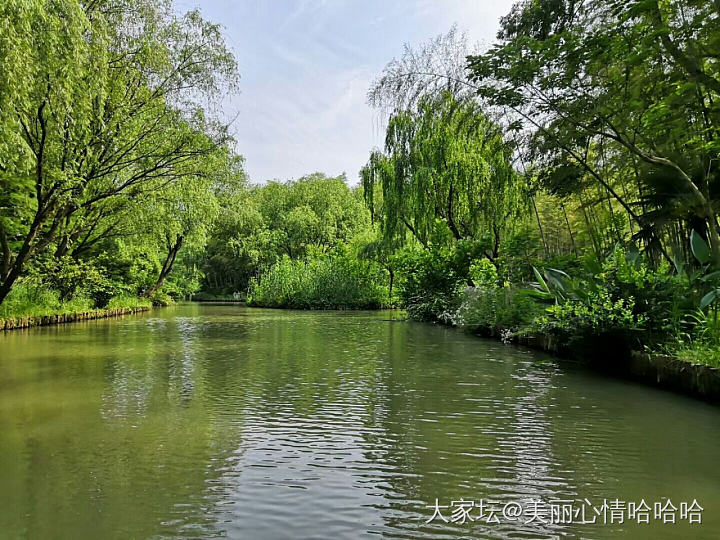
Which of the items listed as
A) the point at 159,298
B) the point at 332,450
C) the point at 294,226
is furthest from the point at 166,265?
the point at 332,450

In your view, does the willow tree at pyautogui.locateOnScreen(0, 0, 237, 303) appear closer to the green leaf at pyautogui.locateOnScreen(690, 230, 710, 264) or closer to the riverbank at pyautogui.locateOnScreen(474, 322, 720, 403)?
the riverbank at pyautogui.locateOnScreen(474, 322, 720, 403)

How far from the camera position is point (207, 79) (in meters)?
15.2

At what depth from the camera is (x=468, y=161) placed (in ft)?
54.5

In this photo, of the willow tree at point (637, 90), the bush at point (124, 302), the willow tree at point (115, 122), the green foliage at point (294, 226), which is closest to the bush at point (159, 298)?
the bush at point (124, 302)

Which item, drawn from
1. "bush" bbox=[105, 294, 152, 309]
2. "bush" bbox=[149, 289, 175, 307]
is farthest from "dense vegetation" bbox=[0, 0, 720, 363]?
"bush" bbox=[149, 289, 175, 307]

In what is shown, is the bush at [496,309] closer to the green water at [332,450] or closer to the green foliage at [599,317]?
the green foliage at [599,317]

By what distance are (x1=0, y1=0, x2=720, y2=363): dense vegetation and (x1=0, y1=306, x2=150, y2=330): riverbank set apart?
1.66 feet

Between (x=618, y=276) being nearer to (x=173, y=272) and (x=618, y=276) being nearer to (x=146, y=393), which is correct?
(x=146, y=393)

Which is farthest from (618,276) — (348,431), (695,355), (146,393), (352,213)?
(352,213)

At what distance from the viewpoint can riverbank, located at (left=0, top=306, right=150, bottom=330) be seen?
14080 millimetres

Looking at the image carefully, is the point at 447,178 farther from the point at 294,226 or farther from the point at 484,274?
the point at 294,226

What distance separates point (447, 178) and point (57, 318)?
12647 millimetres

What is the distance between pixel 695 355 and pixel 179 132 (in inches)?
542

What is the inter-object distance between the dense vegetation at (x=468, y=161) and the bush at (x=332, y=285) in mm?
4285
